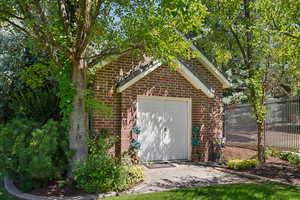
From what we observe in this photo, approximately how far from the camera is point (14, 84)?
9812 millimetres

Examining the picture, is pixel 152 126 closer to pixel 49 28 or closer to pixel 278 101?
pixel 49 28

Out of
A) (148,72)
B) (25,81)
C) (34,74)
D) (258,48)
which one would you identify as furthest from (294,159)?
(25,81)

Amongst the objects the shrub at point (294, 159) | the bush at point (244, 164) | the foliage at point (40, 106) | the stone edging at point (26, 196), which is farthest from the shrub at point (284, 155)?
the foliage at point (40, 106)

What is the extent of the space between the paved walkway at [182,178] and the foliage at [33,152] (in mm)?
2019

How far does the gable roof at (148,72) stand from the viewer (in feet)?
28.5

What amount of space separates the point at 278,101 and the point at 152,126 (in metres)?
6.61

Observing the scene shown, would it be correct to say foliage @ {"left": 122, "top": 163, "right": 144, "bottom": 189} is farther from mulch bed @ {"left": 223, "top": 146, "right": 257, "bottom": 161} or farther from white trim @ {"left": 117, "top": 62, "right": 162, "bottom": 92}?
mulch bed @ {"left": 223, "top": 146, "right": 257, "bottom": 161}

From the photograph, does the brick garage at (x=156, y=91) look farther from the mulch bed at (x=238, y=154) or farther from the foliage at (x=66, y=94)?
the foliage at (x=66, y=94)

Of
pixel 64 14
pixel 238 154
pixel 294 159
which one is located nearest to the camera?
pixel 64 14

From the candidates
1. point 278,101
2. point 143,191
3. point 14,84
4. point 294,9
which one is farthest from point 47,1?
point 278,101

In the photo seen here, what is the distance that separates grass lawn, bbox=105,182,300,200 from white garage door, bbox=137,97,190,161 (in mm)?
3292

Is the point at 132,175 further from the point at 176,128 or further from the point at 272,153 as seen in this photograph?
the point at 272,153

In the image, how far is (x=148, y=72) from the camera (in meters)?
9.16

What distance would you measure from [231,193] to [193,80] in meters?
4.92
